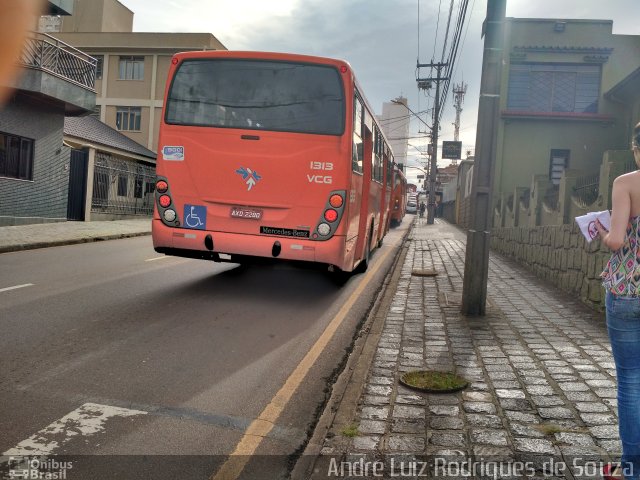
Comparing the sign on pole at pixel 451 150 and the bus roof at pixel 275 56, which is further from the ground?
the sign on pole at pixel 451 150

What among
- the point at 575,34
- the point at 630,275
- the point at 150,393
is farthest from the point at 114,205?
the point at 630,275

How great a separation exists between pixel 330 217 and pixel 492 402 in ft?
14.1

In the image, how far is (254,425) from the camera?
3926 millimetres

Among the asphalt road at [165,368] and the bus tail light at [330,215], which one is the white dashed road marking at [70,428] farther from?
the bus tail light at [330,215]

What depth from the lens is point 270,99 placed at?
8.37 meters

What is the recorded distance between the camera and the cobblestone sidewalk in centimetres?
336

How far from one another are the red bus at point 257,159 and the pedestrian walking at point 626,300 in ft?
17.4

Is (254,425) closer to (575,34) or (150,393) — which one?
→ (150,393)

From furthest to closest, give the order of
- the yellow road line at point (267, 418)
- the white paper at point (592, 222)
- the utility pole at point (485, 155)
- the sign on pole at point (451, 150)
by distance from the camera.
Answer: the sign on pole at point (451, 150) → the utility pole at point (485, 155) → the yellow road line at point (267, 418) → the white paper at point (592, 222)

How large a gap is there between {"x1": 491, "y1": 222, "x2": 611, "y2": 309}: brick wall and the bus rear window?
161 inches

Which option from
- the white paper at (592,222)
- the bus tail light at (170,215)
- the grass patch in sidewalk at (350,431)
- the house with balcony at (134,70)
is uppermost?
the house with balcony at (134,70)

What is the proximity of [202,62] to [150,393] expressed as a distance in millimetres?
5648

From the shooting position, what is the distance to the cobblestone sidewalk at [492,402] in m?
3.36

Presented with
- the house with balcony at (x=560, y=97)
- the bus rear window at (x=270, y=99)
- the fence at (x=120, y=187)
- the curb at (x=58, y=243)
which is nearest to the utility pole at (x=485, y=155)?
the bus rear window at (x=270, y=99)
